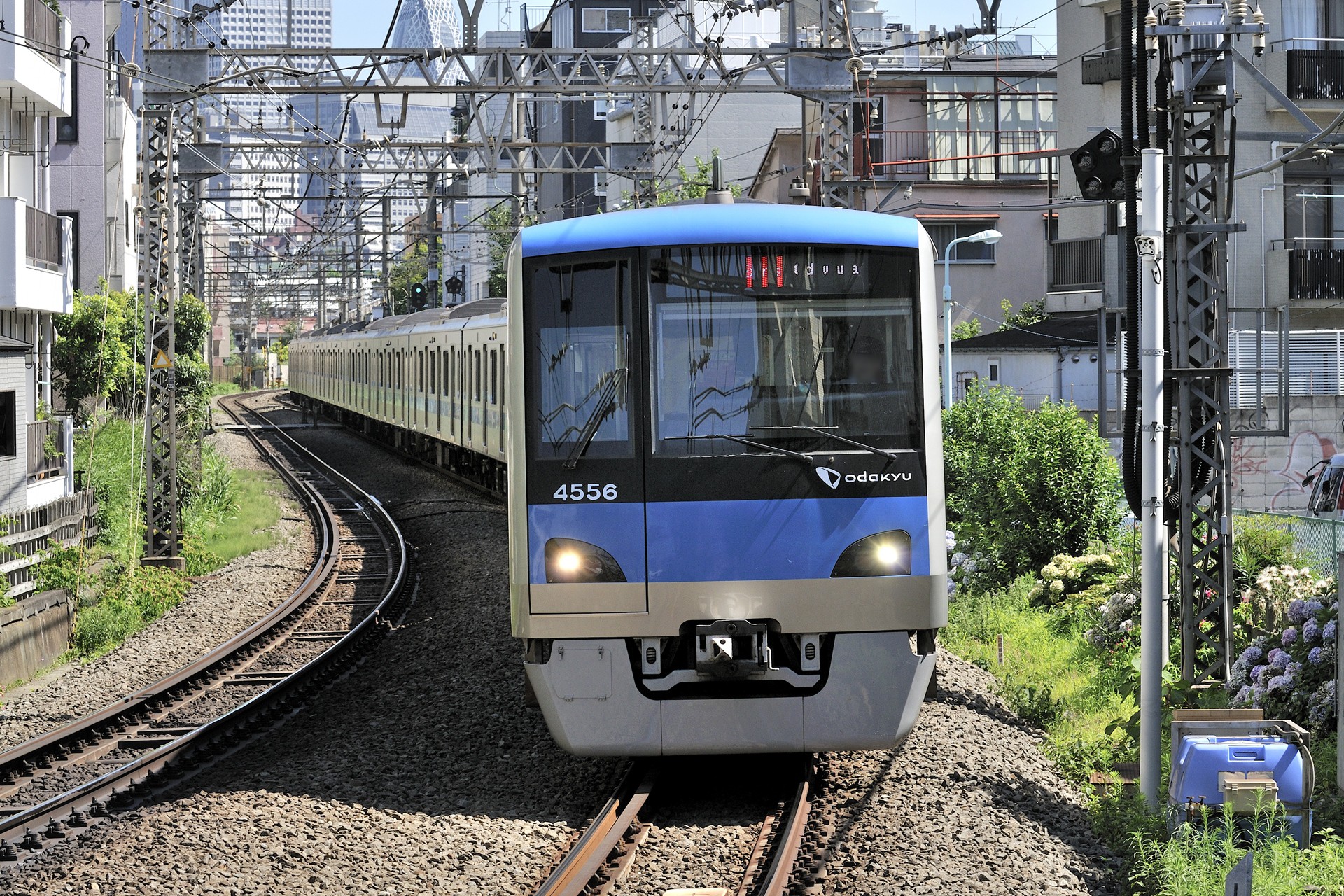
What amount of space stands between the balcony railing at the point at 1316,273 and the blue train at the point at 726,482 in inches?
675

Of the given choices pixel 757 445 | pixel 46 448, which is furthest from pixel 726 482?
pixel 46 448

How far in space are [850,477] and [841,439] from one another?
190 millimetres

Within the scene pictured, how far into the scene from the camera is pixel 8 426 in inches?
713

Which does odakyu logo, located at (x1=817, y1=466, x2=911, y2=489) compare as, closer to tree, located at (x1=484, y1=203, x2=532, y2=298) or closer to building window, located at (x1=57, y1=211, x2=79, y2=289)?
tree, located at (x1=484, y1=203, x2=532, y2=298)

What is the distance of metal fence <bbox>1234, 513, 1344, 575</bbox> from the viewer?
10016 mm

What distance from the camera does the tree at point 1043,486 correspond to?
1417 centimetres

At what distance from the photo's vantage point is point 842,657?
7.09 metres

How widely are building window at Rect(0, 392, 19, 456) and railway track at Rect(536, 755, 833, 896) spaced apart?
43.4ft

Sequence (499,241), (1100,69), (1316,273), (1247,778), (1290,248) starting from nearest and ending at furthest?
1. (1247,778)
2. (1316,273)
3. (1290,248)
4. (1100,69)
5. (499,241)

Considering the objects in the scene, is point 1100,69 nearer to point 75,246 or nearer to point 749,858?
point 75,246

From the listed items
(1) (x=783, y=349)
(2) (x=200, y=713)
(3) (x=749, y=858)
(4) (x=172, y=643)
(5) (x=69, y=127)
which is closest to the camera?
(3) (x=749, y=858)

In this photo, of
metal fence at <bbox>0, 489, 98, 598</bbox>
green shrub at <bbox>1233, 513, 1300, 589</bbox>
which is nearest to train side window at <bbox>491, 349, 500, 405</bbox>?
metal fence at <bbox>0, 489, 98, 598</bbox>

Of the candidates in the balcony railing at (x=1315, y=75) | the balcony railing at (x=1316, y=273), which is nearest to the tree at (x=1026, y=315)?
the balcony railing at (x=1316, y=273)

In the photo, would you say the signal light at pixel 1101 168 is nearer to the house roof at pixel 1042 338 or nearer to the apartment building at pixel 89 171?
the house roof at pixel 1042 338
